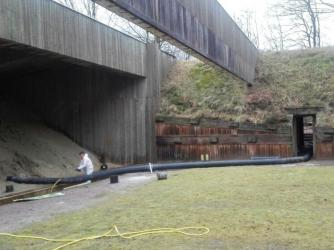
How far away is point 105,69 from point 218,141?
6.86 m

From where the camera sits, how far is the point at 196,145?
2309 cm

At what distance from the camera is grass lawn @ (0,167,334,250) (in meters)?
6.49

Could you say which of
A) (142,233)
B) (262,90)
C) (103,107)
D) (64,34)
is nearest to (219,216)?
(142,233)

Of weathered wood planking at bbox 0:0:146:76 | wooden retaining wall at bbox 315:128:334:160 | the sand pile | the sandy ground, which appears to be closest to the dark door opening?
wooden retaining wall at bbox 315:128:334:160

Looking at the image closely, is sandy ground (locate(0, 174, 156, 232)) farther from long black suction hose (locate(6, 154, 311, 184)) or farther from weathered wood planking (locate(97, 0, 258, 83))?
weathered wood planking (locate(97, 0, 258, 83))

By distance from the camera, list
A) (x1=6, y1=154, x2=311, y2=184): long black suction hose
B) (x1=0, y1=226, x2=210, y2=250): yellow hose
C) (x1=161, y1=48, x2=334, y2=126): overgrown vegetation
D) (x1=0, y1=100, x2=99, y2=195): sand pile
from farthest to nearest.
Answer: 1. (x1=161, y1=48, x2=334, y2=126): overgrown vegetation
2. (x1=0, y1=100, x2=99, y2=195): sand pile
3. (x1=6, y1=154, x2=311, y2=184): long black suction hose
4. (x1=0, y1=226, x2=210, y2=250): yellow hose

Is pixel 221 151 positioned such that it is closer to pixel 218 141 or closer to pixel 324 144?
pixel 218 141

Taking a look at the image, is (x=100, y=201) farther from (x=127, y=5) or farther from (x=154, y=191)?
(x=127, y=5)

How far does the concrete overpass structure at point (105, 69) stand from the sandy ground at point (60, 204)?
4638 millimetres

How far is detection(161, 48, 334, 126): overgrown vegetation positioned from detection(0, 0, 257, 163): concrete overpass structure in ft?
3.31

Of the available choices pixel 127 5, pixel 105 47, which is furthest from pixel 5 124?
pixel 127 5

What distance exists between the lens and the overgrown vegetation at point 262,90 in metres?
23.2

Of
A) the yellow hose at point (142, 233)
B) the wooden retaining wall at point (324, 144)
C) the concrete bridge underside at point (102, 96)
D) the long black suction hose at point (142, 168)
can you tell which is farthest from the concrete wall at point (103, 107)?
the yellow hose at point (142, 233)

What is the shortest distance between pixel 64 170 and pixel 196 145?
711 cm
